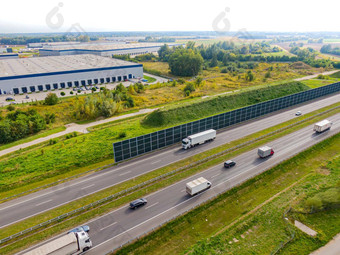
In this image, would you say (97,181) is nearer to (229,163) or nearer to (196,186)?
(196,186)

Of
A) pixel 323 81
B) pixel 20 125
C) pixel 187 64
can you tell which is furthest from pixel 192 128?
pixel 323 81

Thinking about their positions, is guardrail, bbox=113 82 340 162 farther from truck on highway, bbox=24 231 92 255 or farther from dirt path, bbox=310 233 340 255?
dirt path, bbox=310 233 340 255

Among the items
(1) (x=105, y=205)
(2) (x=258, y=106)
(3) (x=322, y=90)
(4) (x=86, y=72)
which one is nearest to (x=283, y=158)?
(2) (x=258, y=106)

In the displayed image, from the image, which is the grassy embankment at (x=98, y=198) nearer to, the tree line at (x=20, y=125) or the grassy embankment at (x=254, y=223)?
the grassy embankment at (x=254, y=223)

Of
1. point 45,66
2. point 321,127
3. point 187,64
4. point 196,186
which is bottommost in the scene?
point 196,186

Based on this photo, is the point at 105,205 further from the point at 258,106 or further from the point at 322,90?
the point at 322,90

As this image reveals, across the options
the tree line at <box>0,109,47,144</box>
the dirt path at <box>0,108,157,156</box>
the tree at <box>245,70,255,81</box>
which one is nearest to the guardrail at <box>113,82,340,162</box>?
the dirt path at <box>0,108,157,156</box>
